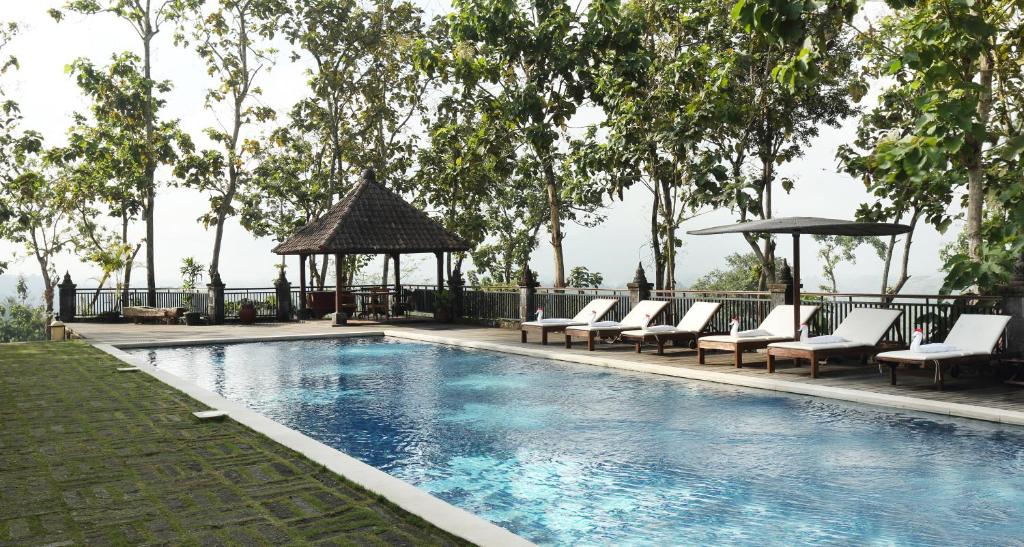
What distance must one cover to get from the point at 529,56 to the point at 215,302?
11.9 metres

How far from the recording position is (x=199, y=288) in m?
27.4

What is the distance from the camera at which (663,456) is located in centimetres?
771

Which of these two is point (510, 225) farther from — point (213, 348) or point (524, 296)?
point (213, 348)

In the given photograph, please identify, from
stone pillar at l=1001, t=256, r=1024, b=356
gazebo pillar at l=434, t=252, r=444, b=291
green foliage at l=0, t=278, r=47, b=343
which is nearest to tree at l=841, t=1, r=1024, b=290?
stone pillar at l=1001, t=256, r=1024, b=356

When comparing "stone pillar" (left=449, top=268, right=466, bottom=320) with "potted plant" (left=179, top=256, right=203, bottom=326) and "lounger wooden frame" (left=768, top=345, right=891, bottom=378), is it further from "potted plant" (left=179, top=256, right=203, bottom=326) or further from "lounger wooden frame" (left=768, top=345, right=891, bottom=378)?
"lounger wooden frame" (left=768, top=345, right=891, bottom=378)

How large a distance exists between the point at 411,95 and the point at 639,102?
50.8ft

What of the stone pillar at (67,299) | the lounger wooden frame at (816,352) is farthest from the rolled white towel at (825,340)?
the stone pillar at (67,299)

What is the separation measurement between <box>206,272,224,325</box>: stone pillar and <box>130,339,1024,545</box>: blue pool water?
504 inches

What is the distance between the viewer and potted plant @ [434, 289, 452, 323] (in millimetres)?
23766

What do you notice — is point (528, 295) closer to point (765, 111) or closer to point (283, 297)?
point (765, 111)

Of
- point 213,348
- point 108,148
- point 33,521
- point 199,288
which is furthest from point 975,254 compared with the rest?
point 108,148

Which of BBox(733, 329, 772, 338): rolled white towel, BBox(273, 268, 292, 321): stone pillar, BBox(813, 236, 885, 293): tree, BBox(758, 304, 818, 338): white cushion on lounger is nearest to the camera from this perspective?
BBox(733, 329, 772, 338): rolled white towel

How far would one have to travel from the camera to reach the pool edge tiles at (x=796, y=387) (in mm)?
8859

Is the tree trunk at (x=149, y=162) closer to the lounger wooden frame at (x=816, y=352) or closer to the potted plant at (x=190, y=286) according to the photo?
the potted plant at (x=190, y=286)
